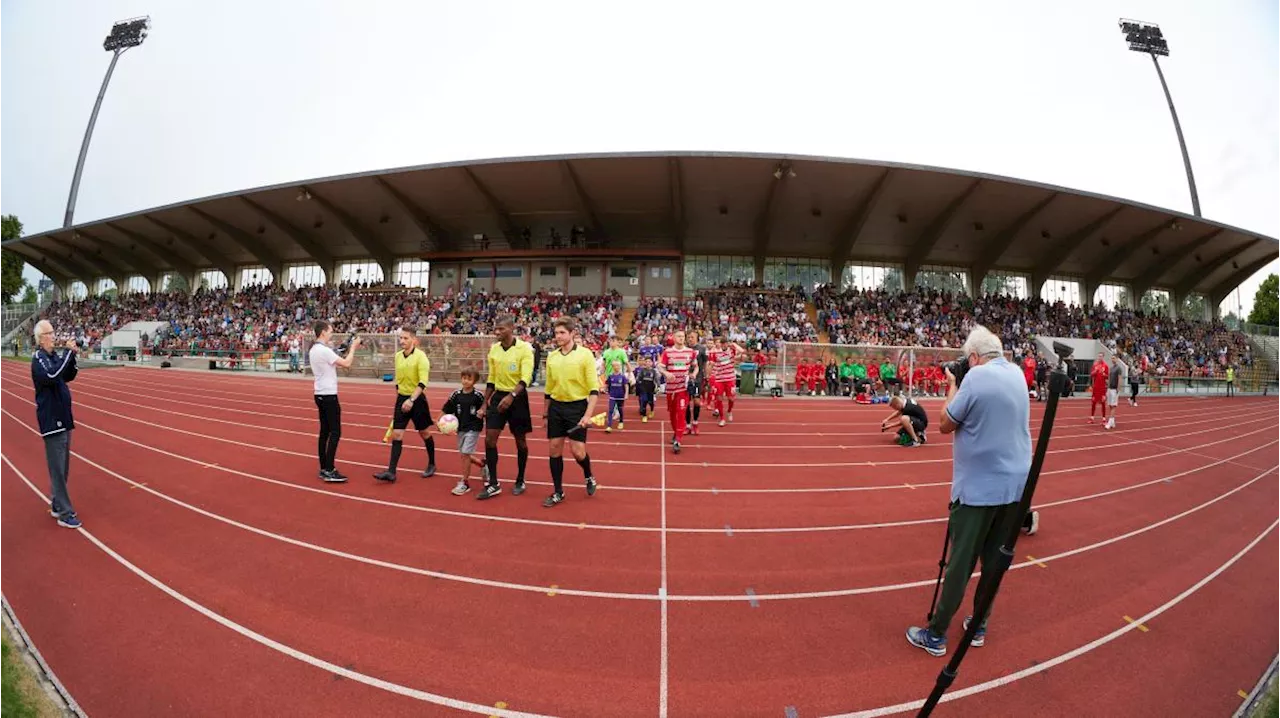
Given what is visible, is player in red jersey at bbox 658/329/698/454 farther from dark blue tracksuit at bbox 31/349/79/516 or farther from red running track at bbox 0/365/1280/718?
dark blue tracksuit at bbox 31/349/79/516

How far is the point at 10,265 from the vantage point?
43.6 meters

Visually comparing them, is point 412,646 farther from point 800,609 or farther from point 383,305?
point 383,305

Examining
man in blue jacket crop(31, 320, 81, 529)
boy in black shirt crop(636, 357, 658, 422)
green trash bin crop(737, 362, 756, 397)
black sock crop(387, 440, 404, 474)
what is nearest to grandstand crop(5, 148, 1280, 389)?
green trash bin crop(737, 362, 756, 397)

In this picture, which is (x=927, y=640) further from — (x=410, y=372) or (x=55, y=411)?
(x=55, y=411)

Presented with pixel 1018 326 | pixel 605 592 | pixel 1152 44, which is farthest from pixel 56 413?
pixel 1152 44

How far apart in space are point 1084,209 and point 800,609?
111ft

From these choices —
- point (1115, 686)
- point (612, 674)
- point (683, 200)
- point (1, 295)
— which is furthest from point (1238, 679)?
point (1, 295)

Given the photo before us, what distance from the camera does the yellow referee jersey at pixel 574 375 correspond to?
15.9 feet

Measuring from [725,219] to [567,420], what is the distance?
82.5ft

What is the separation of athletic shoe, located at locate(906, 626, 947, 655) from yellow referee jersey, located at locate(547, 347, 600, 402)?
3.25 m

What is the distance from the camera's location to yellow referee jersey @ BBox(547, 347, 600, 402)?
4832 mm

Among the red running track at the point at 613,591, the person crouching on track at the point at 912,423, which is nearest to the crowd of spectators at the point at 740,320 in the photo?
the person crouching on track at the point at 912,423

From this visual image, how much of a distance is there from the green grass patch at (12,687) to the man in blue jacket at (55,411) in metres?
2.69

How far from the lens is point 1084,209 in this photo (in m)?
25.6
